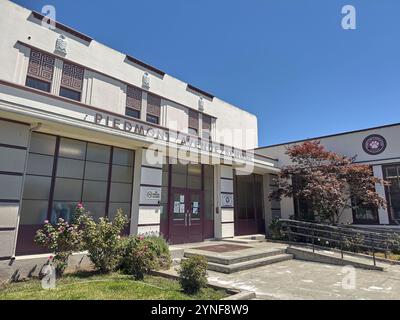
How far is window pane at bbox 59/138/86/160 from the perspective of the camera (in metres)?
8.20

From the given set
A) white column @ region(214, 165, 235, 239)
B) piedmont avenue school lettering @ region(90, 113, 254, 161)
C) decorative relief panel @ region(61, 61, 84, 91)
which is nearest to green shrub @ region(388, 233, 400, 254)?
white column @ region(214, 165, 235, 239)

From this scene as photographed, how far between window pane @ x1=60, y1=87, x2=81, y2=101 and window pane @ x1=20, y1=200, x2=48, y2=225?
3.88 meters

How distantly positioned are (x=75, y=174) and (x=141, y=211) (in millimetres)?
2405

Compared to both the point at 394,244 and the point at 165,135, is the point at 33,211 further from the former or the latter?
the point at 394,244

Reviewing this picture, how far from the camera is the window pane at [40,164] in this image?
295 inches

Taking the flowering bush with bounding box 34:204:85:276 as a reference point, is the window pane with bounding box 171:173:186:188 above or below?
above

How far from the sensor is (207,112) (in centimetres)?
1477

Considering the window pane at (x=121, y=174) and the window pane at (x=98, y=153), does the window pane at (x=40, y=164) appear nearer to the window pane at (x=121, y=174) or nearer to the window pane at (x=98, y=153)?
the window pane at (x=98, y=153)

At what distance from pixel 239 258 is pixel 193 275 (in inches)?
125

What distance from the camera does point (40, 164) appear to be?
7.69m

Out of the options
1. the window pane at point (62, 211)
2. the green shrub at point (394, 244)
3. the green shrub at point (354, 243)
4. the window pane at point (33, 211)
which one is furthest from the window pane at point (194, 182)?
the green shrub at point (394, 244)

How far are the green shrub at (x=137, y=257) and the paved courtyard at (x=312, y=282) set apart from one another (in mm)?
1542

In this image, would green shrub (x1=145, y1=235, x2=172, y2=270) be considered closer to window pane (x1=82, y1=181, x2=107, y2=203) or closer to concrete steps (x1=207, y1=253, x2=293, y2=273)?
concrete steps (x1=207, y1=253, x2=293, y2=273)
